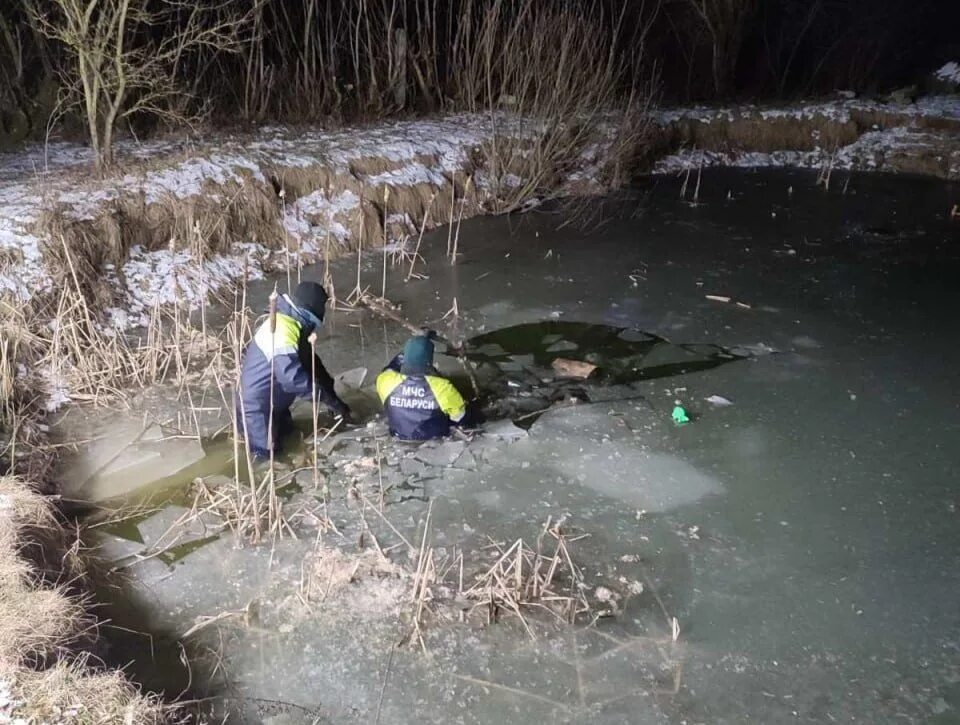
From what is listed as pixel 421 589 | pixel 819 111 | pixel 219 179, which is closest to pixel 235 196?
pixel 219 179

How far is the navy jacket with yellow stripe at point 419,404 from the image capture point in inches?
211

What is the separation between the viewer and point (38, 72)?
424 inches

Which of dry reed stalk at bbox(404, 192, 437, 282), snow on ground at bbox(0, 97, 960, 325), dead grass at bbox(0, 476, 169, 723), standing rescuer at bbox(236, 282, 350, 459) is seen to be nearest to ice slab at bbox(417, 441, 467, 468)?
standing rescuer at bbox(236, 282, 350, 459)

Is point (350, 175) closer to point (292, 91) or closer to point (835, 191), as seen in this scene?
point (292, 91)

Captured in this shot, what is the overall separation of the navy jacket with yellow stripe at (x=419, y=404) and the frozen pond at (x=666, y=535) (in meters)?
0.14

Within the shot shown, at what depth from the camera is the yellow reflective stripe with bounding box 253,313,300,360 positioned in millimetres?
5027

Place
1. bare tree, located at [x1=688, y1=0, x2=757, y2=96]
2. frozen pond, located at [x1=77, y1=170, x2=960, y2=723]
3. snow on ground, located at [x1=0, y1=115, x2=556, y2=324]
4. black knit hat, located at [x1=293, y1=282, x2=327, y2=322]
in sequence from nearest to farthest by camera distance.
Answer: frozen pond, located at [x1=77, y1=170, x2=960, y2=723]
black knit hat, located at [x1=293, y1=282, x2=327, y2=322]
snow on ground, located at [x1=0, y1=115, x2=556, y2=324]
bare tree, located at [x1=688, y1=0, x2=757, y2=96]

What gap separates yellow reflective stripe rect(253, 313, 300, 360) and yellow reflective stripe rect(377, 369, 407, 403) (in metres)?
0.70

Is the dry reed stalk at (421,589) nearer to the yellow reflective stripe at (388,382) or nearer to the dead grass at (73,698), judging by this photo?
the dead grass at (73,698)

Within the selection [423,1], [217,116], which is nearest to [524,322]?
[217,116]

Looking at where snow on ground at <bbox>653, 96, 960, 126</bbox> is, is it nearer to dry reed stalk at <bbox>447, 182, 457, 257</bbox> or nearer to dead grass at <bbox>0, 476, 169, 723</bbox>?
dry reed stalk at <bbox>447, 182, 457, 257</bbox>

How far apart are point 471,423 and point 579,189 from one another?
706 centimetres

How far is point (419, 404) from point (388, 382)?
0.30m

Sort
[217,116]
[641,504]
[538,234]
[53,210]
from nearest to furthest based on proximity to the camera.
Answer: [641,504], [53,210], [538,234], [217,116]
